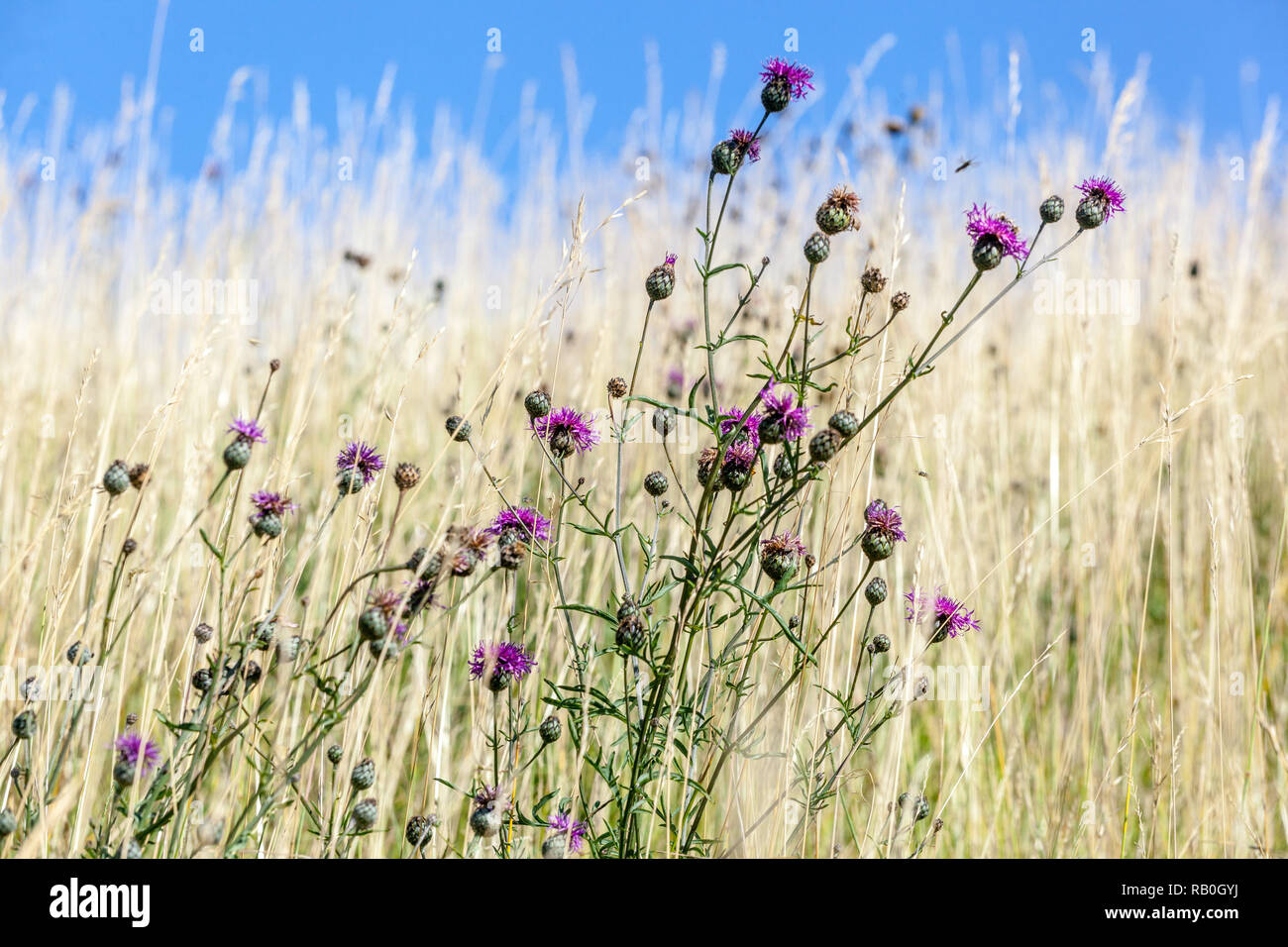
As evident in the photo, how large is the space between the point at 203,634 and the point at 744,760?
2.68 ft

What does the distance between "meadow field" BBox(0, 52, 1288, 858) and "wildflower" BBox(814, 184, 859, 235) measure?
9cm

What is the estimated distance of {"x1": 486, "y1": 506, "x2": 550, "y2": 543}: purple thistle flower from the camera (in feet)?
4.35

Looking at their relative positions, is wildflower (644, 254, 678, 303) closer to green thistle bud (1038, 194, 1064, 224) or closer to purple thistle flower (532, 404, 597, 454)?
purple thistle flower (532, 404, 597, 454)

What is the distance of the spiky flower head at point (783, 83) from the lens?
145 cm

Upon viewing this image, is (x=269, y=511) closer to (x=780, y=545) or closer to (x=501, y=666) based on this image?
(x=501, y=666)

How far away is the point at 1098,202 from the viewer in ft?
4.78

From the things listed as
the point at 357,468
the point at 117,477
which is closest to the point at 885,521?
the point at 357,468

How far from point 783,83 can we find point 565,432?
0.68 m

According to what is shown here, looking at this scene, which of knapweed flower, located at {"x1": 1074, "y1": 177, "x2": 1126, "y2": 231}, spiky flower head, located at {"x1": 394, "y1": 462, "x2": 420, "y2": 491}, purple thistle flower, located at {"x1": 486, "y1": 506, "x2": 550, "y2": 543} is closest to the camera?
spiky flower head, located at {"x1": 394, "y1": 462, "x2": 420, "y2": 491}

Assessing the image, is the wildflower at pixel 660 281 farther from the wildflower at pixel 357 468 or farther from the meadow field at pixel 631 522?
the wildflower at pixel 357 468

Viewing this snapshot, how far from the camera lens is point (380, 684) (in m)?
1.41

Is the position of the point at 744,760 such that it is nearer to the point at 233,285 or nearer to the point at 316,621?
the point at 316,621

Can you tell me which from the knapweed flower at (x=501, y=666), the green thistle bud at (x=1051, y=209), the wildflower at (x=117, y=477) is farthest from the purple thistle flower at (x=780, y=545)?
the wildflower at (x=117, y=477)

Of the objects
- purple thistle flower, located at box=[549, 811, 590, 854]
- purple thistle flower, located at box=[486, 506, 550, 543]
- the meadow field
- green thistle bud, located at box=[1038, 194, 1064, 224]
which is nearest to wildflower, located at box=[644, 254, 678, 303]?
the meadow field
